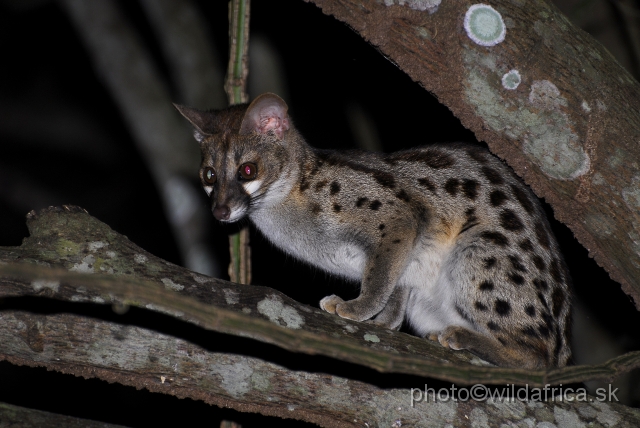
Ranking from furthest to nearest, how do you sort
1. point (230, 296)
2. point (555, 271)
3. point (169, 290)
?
point (555, 271) < point (230, 296) < point (169, 290)

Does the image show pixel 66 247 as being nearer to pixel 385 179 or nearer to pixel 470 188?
pixel 385 179

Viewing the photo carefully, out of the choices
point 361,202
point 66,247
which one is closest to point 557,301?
point 361,202

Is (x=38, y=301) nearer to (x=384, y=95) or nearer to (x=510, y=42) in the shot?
(x=510, y=42)

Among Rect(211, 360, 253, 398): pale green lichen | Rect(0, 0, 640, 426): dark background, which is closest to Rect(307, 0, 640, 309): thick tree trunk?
Rect(211, 360, 253, 398): pale green lichen

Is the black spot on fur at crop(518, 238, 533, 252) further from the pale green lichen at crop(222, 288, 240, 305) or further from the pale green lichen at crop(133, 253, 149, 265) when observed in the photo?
the pale green lichen at crop(133, 253, 149, 265)

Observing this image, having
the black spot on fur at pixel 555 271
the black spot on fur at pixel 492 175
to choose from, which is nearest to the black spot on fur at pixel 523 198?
the black spot on fur at pixel 492 175

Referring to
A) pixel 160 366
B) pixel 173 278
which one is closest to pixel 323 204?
pixel 173 278

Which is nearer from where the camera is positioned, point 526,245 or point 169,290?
point 169,290
